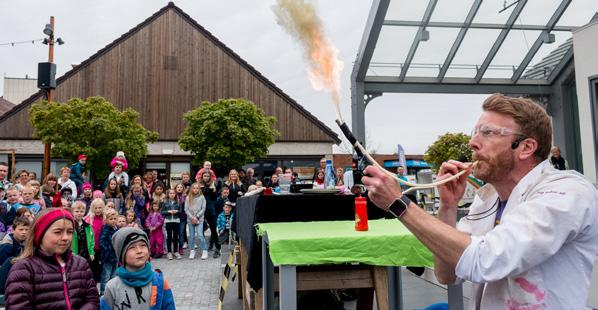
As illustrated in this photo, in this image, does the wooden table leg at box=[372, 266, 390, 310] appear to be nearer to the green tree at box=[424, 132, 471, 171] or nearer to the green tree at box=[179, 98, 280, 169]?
the green tree at box=[179, 98, 280, 169]

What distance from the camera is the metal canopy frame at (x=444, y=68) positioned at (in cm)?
921

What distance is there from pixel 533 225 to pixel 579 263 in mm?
250

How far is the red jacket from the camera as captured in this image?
278 centimetres

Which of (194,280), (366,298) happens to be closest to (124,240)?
(366,298)

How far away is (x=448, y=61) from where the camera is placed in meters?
10.1

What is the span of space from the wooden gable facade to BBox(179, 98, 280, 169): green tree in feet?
19.1

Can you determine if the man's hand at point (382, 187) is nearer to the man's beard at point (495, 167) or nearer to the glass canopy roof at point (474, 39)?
the man's beard at point (495, 167)

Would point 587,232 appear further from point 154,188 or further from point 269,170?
point 269,170

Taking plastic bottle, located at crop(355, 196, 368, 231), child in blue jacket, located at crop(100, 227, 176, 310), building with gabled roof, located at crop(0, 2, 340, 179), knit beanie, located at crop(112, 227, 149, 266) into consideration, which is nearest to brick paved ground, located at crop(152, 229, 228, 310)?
child in blue jacket, located at crop(100, 227, 176, 310)

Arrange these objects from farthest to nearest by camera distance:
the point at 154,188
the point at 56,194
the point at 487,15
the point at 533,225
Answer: the point at 154,188 → the point at 487,15 → the point at 56,194 → the point at 533,225

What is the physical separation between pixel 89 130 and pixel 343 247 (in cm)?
1870

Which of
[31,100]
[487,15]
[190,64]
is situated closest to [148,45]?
[190,64]

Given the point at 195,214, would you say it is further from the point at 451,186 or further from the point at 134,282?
the point at 451,186

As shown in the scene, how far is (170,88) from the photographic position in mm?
26312
